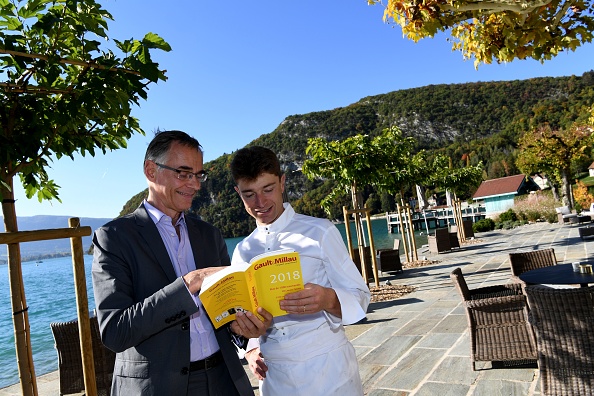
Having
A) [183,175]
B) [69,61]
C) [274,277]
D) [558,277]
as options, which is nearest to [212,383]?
[274,277]

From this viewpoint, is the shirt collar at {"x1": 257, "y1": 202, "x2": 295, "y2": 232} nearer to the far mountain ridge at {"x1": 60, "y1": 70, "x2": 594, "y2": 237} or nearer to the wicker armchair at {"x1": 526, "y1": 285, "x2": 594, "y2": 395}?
the wicker armchair at {"x1": 526, "y1": 285, "x2": 594, "y2": 395}

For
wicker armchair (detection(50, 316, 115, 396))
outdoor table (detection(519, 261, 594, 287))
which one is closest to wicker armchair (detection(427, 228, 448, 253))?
outdoor table (detection(519, 261, 594, 287))

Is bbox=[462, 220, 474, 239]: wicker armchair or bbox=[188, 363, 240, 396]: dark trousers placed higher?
bbox=[188, 363, 240, 396]: dark trousers

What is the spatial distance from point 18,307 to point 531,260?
538 centimetres

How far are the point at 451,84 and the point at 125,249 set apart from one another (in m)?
129

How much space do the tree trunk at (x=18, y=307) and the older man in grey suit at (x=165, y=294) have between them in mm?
873

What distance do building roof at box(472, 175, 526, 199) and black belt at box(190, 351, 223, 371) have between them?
5407 cm

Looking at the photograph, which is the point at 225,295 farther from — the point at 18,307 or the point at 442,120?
the point at 442,120

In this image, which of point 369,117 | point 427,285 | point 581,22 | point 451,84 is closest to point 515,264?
point 581,22

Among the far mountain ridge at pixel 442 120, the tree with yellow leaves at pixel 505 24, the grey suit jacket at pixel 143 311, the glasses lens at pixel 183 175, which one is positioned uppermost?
the far mountain ridge at pixel 442 120

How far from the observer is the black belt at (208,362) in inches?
67.9

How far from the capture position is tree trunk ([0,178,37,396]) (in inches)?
87.2

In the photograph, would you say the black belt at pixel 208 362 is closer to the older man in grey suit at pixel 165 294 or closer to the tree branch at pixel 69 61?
the older man in grey suit at pixel 165 294

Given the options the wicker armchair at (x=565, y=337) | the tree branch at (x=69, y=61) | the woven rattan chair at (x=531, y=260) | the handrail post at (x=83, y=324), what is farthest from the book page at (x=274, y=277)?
the woven rattan chair at (x=531, y=260)
